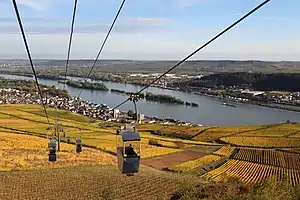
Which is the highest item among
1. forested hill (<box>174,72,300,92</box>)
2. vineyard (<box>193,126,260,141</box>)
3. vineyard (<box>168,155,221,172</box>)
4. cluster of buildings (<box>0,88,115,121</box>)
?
forested hill (<box>174,72,300,92</box>)

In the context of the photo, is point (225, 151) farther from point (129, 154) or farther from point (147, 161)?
point (129, 154)

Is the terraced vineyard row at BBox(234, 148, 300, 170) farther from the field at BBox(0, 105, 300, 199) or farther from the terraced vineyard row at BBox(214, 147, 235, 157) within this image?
the terraced vineyard row at BBox(214, 147, 235, 157)

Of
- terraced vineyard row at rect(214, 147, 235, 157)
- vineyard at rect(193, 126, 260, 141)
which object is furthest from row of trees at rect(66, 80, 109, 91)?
terraced vineyard row at rect(214, 147, 235, 157)

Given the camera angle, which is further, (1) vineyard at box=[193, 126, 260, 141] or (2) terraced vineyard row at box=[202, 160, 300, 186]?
(1) vineyard at box=[193, 126, 260, 141]

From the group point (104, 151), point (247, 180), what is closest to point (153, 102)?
point (104, 151)

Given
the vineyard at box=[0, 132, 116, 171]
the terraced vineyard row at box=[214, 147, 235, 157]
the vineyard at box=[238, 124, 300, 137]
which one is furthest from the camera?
the vineyard at box=[238, 124, 300, 137]

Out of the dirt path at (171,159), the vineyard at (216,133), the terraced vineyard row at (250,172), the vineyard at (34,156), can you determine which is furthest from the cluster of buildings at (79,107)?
the terraced vineyard row at (250,172)

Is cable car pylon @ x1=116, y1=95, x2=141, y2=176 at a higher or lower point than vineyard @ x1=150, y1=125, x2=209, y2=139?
higher

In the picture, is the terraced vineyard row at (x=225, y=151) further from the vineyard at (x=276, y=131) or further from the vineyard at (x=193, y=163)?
the vineyard at (x=276, y=131)
